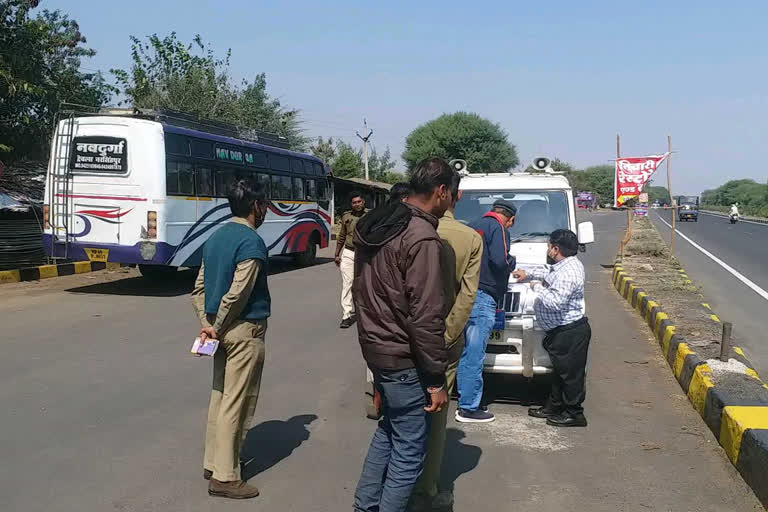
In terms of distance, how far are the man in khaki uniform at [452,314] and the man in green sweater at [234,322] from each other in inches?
39.7

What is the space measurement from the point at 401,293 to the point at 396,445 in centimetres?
73

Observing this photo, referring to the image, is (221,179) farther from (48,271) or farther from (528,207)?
(528,207)

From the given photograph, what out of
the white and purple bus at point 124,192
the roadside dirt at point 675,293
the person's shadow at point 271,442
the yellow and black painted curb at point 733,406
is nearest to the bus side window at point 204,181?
the white and purple bus at point 124,192

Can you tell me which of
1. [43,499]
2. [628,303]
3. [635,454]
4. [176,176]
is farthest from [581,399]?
[176,176]

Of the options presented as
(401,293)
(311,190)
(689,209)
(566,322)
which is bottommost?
(566,322)

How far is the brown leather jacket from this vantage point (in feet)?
9.91

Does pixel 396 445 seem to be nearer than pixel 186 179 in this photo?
Yes

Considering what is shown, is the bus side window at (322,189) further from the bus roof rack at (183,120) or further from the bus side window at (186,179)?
the bus side window at (186,179)

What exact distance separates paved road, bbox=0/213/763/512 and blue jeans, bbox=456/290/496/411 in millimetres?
265

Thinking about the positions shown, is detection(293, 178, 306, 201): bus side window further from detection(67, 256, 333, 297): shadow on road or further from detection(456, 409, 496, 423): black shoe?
detection(456, 409, 496, 423): black shoe

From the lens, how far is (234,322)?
13.1 feet

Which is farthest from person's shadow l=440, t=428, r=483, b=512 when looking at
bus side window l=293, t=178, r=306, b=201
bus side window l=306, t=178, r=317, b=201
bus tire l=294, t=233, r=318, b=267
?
bus side window l=306, t=178, r=317, b=201

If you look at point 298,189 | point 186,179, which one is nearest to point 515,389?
point 186,179

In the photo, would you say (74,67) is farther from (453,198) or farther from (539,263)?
(453,198)
